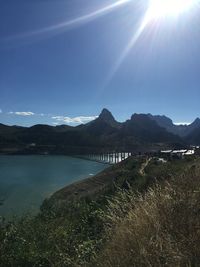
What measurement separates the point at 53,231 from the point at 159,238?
3.31 m

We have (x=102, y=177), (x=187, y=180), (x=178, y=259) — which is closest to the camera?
(x=178, y=259)

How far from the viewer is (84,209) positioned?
8719 millimetres

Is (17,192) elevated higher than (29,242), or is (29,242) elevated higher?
(29,242)

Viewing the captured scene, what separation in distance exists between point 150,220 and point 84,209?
450 centimetres

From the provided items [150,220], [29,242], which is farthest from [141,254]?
[29,242]

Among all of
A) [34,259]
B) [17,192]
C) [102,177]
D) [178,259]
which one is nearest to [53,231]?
[34,259]

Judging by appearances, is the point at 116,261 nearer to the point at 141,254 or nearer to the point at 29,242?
the point at 141,254

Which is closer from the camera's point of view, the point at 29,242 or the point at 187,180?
the point at 187,180

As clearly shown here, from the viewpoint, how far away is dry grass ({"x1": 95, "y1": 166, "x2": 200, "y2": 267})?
3.69 meters

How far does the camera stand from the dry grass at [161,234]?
3693mm

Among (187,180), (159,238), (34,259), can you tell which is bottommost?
(34,259)

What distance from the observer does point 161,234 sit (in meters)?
4.12

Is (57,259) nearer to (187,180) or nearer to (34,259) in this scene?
(34,259)

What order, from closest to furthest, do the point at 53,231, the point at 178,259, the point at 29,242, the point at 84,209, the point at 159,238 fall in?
the point at 178,259, the point at 159,238, the point at 29,242, the point at 53,231, the point at 84,209
